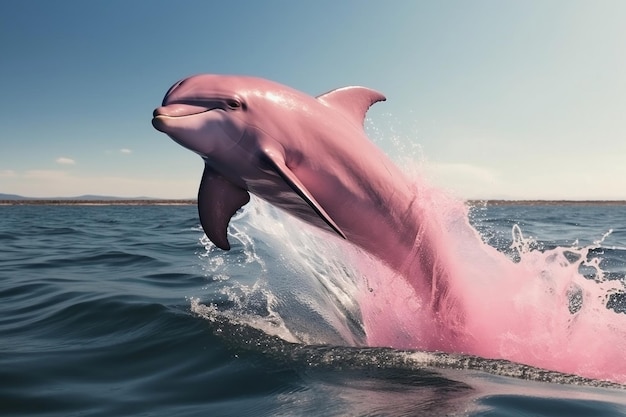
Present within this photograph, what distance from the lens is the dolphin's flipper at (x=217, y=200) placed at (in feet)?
15.9

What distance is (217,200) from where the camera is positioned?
16.2 ft

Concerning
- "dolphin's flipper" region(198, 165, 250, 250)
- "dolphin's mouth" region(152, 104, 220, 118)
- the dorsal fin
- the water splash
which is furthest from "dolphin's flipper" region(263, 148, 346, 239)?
the water splash

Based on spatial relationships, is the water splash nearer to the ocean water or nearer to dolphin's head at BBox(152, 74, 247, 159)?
the ocean water

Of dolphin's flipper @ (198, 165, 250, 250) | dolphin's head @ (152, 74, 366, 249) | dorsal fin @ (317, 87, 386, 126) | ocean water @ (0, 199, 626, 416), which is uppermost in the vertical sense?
dorsal fin @ (317, 87, 386, 126)

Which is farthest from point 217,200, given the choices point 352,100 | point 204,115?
point 352,100

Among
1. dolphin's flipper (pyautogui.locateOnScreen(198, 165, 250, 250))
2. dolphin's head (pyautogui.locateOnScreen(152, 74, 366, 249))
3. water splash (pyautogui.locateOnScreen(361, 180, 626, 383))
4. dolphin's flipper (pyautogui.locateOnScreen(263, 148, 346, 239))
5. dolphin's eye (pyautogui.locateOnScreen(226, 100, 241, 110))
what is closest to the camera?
dolphin's flipper (pyautogui.locateOnScreen(263, 148, 346, 239))

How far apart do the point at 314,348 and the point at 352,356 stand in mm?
464

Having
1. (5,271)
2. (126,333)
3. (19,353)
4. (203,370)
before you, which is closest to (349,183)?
(203,370)

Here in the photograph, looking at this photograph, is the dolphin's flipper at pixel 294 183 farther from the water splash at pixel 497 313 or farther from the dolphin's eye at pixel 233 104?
the water splash at pixel 497 313

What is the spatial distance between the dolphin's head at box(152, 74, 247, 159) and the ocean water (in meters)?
2.02

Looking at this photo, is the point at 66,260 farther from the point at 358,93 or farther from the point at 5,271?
the point at 358,93

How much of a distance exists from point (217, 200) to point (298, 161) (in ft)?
3.12

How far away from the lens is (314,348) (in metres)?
5.14

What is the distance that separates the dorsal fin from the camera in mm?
5215
